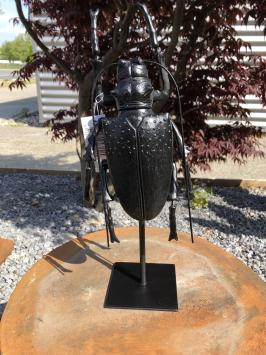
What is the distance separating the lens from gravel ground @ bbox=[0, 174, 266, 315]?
329 cm

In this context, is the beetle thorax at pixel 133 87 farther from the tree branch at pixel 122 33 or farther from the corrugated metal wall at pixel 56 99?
the corrugated metal wall at pixel 56 99

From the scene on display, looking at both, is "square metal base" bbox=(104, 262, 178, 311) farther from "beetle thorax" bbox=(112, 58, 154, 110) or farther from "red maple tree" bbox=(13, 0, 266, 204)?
"red maple tree" bbox=(13, 0, 266, 204)

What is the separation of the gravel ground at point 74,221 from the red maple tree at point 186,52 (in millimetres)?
437

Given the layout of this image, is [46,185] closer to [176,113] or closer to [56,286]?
[176,113]

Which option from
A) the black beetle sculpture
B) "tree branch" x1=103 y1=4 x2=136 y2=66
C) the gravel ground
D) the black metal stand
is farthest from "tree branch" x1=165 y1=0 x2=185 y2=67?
the black metal stand

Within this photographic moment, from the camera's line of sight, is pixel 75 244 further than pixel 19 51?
No

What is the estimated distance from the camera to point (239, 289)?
1.95 metres

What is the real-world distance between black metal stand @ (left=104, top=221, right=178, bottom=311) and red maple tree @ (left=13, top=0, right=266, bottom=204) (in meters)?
1.61

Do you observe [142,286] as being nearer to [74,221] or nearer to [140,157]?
[140,157]

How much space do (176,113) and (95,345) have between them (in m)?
2.96

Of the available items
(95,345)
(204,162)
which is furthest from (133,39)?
(95,345)

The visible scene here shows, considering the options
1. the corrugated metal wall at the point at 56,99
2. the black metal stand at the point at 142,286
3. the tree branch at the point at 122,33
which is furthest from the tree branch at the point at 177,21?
the corrugated metal wall at the point at 56,99

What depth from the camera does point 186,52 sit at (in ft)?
12.0

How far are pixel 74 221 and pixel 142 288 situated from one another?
1985 mm
